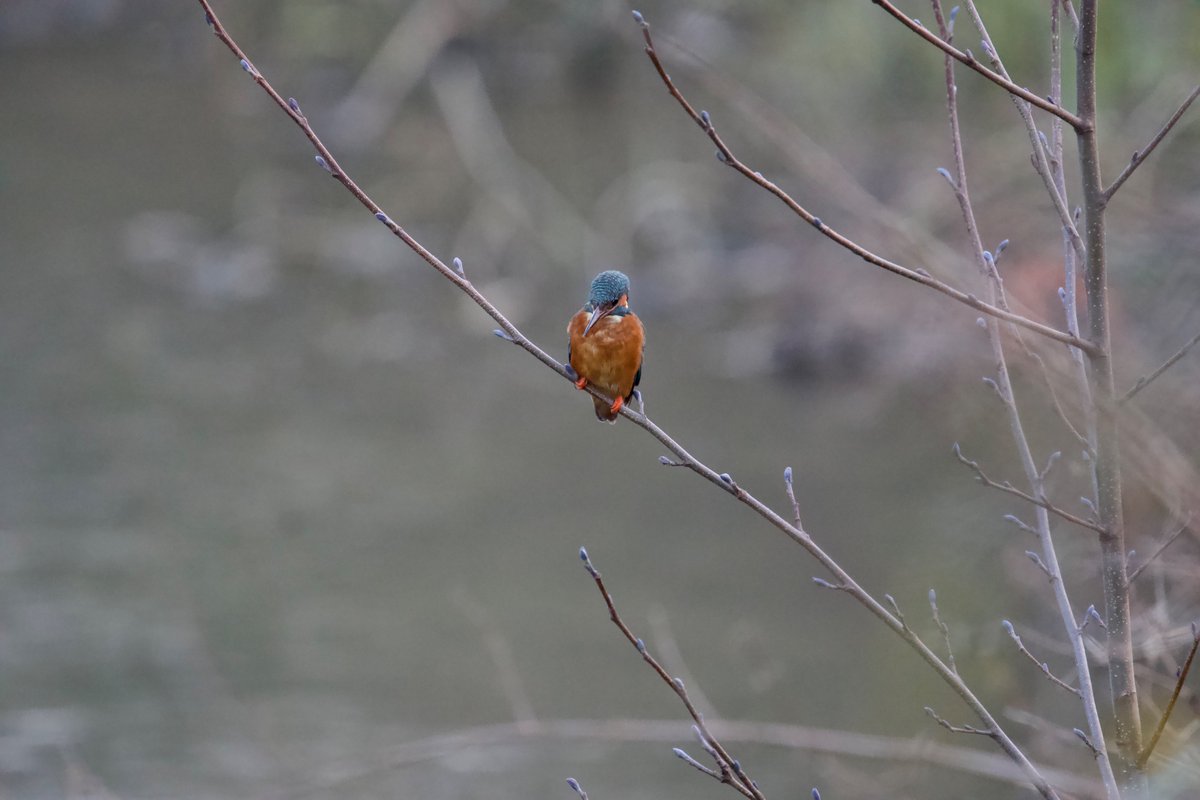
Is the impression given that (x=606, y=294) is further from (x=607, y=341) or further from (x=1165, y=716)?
(x=1165, y=716)

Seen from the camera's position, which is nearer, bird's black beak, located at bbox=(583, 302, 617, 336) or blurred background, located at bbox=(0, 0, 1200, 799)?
bird's black beak, located at bbox=(583, 302, 617, 336)

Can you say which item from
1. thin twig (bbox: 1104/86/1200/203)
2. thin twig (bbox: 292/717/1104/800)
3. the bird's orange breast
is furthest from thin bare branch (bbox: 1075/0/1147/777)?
the bird's orange breast

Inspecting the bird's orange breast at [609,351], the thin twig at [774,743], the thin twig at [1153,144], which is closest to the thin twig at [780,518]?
the thin twig at [1153,144]

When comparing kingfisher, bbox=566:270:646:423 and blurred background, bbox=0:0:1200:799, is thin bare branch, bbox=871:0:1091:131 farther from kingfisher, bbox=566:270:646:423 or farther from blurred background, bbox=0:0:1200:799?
kingfisher, bbox=566:270:646:423

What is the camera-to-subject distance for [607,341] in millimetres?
2785

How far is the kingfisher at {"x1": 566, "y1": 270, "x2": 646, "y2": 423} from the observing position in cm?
279

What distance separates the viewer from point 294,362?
29.8 ft

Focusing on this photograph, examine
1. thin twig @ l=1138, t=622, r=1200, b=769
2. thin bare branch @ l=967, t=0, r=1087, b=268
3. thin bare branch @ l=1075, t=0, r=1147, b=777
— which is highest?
thin bare branch @ l=967, t=0, r=1087, b=268

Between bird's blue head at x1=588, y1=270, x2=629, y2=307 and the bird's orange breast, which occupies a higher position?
bird's blue head at x1=588, y1=270, x2=629, y2=307

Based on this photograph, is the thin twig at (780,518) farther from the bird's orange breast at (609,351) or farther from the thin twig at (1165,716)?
the bird's orange breast at (609,351)

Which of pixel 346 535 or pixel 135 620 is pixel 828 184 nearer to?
pixel 135 620

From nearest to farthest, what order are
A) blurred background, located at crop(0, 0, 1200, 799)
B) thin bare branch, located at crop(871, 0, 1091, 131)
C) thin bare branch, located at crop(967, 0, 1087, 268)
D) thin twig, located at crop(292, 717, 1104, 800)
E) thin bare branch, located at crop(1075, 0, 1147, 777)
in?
thin bare branch, located at crop(871, 0, 1091, 131), thin bare branch, located at crop(1075, 0, 1147, 777), thin bare branch, located at crop(967, 0, 1087, 268), thin twig, located at crop(292, 717, 1104, 800), blurred background, located at crop(0, 0, 1200, 799)

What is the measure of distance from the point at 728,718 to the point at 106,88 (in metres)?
10.6

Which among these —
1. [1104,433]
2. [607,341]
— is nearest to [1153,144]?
[1104,433]
